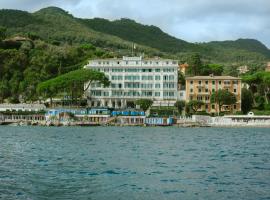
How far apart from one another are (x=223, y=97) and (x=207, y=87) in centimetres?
940

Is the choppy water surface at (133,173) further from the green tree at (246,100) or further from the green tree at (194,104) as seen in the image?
the green tree at (246,100)

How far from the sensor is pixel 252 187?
24875 mm

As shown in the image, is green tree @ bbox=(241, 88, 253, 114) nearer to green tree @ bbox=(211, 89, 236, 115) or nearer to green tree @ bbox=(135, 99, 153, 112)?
green tree @ bbox=(211, 89, 236, 115)

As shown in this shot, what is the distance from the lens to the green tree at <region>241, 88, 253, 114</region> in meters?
108

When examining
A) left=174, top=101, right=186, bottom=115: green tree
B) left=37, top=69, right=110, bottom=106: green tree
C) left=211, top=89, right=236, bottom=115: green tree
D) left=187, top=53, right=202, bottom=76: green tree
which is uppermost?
left=187, top=53, right=202, bottom=76: green tree

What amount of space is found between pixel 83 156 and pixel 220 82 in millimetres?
74089

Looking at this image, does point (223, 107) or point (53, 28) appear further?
point (53, 28)

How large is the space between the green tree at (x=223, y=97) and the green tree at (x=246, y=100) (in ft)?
19.8

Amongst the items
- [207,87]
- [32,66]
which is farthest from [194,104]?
[32,66]

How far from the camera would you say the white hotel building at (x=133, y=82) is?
367ft

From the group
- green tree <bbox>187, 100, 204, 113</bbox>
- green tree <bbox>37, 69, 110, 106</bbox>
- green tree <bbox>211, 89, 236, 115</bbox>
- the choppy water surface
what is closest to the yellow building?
green tree <bbox>187, 100, 204, 113</bbox>

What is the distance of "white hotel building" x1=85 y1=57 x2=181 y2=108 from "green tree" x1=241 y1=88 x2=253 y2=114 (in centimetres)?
1263

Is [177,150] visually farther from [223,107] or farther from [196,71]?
[196,71]

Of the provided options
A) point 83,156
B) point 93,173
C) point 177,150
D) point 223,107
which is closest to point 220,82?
point 223,107
